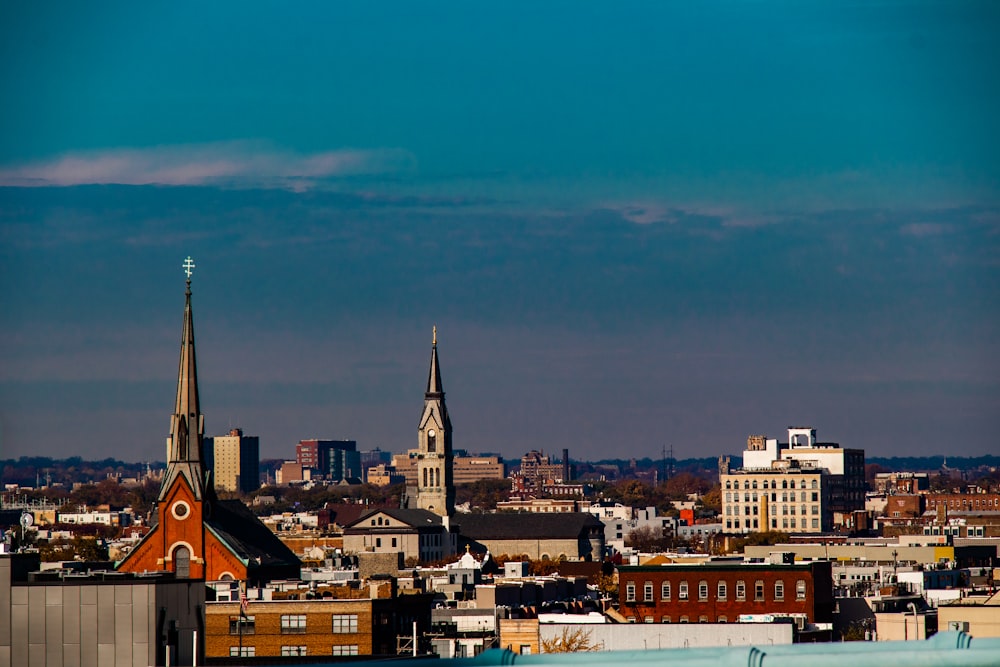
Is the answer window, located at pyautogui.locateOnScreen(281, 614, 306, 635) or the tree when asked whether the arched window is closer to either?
window, located at pyautogui.locateOnScreen(281, 614, 306, 635)

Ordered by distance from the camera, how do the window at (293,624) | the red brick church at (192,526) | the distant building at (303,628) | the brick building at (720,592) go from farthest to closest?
the red brick church at (192,526) → the brick building at (720,592) → the window at (293,624) → the distant building at (303,628)

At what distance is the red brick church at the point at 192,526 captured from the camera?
152625mm

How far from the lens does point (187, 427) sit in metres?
154

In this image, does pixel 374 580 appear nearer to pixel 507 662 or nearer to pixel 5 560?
pixel 5 560

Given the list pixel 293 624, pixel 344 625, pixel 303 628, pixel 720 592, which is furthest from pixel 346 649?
pixel 720 592

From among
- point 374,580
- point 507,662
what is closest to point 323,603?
point 374,580

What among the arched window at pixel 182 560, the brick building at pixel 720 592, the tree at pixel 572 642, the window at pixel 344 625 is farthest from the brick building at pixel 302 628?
the arched window at pixel 182 560

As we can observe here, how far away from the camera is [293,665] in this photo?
5103 centimetres

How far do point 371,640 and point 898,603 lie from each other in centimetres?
3059

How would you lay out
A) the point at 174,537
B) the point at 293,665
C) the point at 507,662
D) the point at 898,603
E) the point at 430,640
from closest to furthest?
the point at 507,662
the point at 293,665
the point at 430,640
the point at 898,603
the point at 174,537

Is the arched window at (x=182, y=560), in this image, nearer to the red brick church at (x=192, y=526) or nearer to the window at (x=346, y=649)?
the red brick church at (x=192, y=526)

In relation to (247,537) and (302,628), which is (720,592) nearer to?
(302,628)

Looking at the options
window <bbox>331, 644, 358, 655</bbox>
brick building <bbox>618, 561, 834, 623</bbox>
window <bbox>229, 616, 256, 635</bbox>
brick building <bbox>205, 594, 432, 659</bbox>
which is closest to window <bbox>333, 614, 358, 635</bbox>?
brick building <bbox>205, 594, 432, 659</bbox>

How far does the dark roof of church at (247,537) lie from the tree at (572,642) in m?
71.7
